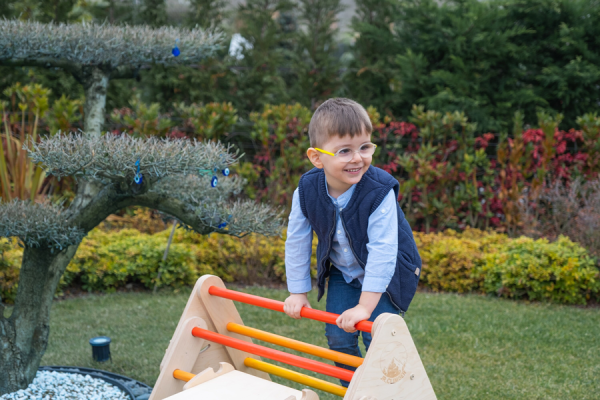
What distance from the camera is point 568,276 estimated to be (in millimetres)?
4578

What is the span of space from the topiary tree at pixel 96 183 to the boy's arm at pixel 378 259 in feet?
2.36

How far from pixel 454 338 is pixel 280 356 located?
2.05 m

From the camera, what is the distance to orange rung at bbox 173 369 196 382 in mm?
2241

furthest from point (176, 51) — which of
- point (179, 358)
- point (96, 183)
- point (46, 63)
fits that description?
point (179, 358)

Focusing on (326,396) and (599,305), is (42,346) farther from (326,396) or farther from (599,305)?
(599,305)

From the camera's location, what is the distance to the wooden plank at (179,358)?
7.47 feet

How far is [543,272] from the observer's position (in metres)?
4.64

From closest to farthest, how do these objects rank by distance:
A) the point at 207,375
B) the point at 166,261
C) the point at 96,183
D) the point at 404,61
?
1. the point at 207,375
2. the point at 96,183
3. the point at 166,261
4. the point at 404,61

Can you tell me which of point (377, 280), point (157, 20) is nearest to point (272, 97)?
point (157, 20)

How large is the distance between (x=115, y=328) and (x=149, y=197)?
1873mm

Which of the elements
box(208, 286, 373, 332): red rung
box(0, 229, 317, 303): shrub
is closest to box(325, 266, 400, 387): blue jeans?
box(208, 286, 373, 332): red rung

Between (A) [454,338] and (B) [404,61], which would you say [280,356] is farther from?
(B) [404,61]

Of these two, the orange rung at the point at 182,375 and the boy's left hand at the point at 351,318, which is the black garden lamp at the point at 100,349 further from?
the boy's left hand at the point at 351,318

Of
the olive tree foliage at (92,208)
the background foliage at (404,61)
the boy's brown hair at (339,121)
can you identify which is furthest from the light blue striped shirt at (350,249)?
the background foliage at (404,61)
